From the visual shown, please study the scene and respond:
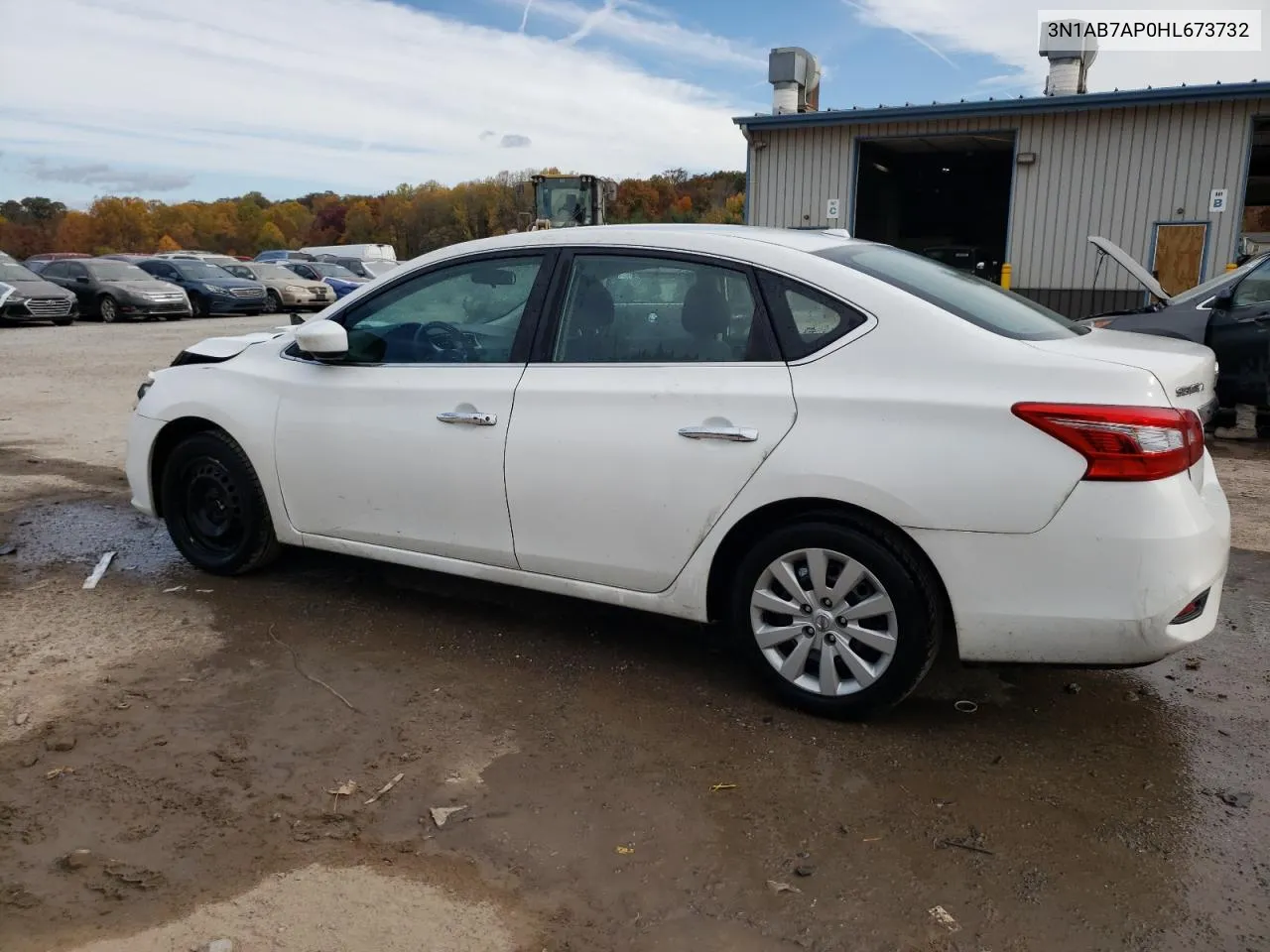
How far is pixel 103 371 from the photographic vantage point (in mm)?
13578

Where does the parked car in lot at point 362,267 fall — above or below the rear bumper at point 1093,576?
above

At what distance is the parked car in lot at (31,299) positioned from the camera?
70.0ft

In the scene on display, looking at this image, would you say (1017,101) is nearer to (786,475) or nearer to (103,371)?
(103,371)

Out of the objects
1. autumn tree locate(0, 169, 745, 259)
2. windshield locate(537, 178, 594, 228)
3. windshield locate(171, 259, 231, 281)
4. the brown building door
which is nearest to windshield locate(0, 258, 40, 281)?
windshield locate(171, 259, 231, 281)

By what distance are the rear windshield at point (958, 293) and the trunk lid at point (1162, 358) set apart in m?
0.11

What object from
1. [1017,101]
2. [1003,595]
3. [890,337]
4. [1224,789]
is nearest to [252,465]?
[890,337]

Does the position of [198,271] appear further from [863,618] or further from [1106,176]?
[863,618]

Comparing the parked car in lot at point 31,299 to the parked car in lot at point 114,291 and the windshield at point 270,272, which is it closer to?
the parked car in lot at point 114,291

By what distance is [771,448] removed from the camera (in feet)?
10.8

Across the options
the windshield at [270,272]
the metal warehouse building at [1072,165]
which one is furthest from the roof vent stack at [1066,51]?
the windshield at [270,272]

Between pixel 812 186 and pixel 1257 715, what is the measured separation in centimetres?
1636

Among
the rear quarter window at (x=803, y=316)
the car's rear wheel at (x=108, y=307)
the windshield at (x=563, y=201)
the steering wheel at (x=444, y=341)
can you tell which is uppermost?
the windshield at (x=563, y=201)

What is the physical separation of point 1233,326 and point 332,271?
29037 mm

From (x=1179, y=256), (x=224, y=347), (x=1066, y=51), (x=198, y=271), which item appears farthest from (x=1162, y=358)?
(x=198, y=271)
